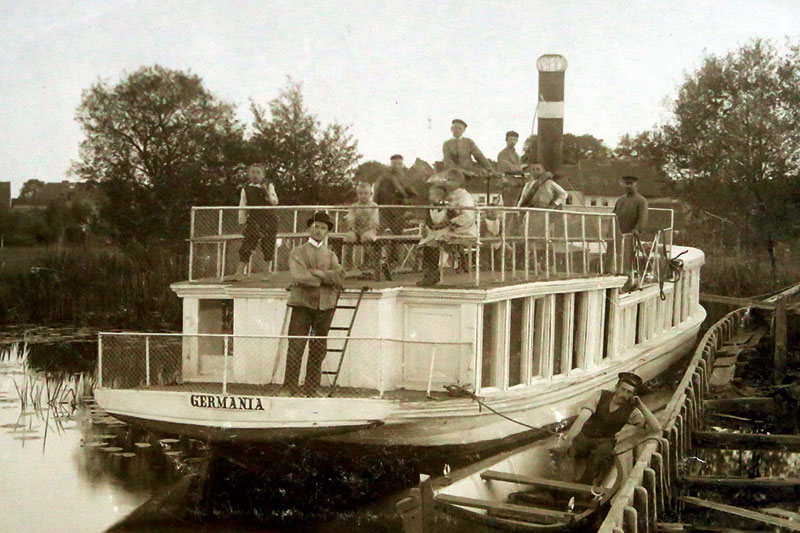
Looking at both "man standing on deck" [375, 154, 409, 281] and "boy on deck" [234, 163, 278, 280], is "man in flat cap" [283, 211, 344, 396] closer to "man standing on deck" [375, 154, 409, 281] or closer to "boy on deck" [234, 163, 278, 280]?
"boy on deck" [234, 163, 278, 280]

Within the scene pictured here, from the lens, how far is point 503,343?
1149 cm

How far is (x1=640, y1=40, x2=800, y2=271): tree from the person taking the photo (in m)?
33.8

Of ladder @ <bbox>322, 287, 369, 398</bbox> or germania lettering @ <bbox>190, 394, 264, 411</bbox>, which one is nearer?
germania lettering @ <bbox>190, 394, 264, 411</bbox>

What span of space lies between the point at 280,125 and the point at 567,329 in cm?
2141

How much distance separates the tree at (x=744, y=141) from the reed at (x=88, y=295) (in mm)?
21000

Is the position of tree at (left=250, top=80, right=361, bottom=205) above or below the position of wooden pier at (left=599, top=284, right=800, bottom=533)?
above

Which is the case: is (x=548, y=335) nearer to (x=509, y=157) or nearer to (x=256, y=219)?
(x=256, y=219)

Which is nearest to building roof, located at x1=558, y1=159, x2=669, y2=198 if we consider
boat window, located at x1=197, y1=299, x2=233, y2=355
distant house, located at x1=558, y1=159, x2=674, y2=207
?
distant house, located at x1=558, y1=159, x2=674, y2=207

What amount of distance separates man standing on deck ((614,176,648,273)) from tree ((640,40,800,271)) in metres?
20.4

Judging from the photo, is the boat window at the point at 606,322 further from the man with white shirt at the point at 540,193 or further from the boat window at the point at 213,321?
the boat window at the point at 213,321

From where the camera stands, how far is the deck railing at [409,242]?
1169cm

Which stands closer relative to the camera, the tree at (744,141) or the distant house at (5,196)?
the distant house at (5,196)

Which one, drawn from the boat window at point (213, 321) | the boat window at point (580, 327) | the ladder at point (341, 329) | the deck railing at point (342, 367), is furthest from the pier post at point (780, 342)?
the boat window at point (213, 321)

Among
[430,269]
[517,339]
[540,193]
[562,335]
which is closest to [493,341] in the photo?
[517,339]
